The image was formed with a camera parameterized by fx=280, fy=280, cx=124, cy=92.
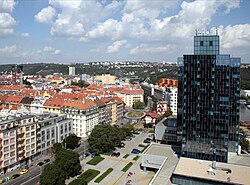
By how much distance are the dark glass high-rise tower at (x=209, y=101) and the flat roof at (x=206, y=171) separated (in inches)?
140

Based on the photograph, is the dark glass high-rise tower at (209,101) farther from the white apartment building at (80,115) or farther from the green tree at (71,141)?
the white apartment building at (80,115)

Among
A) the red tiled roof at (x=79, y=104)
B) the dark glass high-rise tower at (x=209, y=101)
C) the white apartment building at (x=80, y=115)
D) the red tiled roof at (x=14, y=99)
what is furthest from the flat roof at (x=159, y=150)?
the red tiled roof at (x=14, y=99)

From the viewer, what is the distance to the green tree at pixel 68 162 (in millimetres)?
42406

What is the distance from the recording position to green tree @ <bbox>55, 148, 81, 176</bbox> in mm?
42406

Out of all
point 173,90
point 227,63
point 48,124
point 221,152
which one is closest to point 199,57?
point 227,63

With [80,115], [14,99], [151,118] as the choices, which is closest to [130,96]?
[151,118]

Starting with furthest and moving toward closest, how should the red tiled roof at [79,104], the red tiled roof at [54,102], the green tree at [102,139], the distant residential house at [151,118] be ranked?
the distant residential house at [151,118] < the red tiled roof at [54,102] < the red tiled roof at [79,104] < the green tree at [102,139]

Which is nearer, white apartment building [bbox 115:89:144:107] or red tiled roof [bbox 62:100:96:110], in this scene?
red tiled roof [bbox 62:100:96:110]

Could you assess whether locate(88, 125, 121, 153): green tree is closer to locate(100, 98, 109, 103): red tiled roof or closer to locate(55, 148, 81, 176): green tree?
locate(55, 148, 81, 176): green tree

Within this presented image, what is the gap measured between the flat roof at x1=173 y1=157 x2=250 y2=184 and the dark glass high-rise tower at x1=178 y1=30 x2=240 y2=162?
3558 millimetres

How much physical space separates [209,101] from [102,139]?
22.7 m

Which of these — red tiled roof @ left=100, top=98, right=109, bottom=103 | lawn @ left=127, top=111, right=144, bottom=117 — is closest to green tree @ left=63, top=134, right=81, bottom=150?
red tiled roof @ left=100, top=98, right=109, bottom=103

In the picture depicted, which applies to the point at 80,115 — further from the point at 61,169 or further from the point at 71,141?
the point at 61,169

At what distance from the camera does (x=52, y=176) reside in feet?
124
